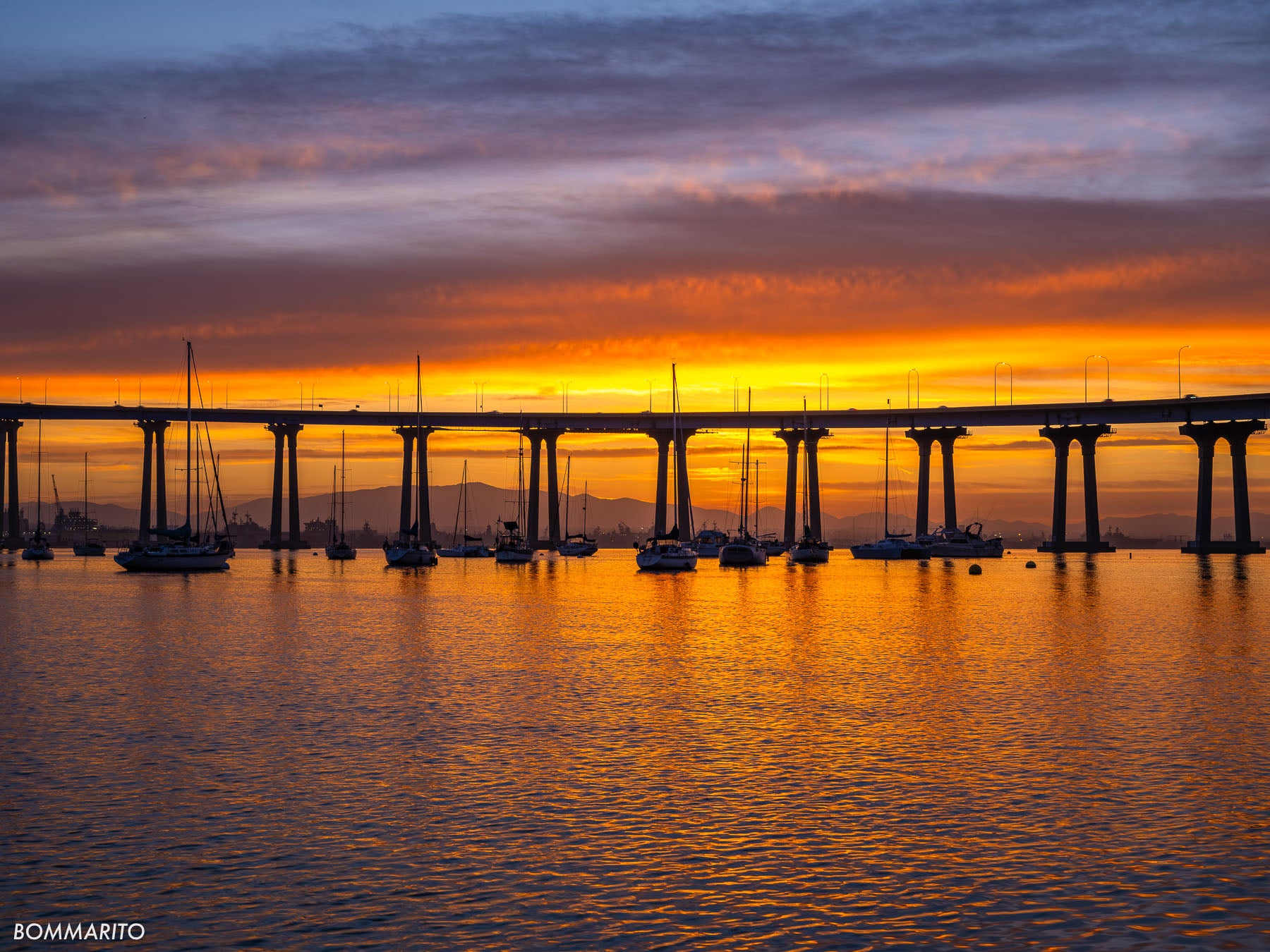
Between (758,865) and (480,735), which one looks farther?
(480,735)

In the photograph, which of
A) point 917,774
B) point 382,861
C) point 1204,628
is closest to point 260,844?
point 382,861

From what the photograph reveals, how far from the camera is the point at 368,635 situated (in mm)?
64500

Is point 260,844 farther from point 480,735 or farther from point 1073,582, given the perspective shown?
point 1073,582

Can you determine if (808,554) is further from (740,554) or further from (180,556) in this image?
(180,556)

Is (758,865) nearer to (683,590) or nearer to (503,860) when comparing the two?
(503,860)

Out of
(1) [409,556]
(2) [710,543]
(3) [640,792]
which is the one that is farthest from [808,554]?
(3) [640,792]

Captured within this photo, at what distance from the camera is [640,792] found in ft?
84.7

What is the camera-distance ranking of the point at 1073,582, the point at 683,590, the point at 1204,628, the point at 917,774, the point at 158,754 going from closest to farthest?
1. the point at 917,774
2. the point at 158,754
3. the point at 1204,628
4. the point at 683,590
5. the point at 1073,582

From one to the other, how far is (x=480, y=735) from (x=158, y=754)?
774cm

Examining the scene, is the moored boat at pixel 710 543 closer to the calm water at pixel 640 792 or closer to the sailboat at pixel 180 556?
the sailboat at pixel 180 556

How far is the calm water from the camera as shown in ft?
58.1

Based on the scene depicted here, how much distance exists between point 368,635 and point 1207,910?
169ft

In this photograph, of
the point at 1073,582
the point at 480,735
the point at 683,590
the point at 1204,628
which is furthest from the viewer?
the point at 1073,582

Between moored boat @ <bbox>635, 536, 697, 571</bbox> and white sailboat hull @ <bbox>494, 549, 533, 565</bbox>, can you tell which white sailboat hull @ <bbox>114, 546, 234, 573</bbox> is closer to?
white sailboat hull @ <bbox>494, 549, 533, 565</bbox>
